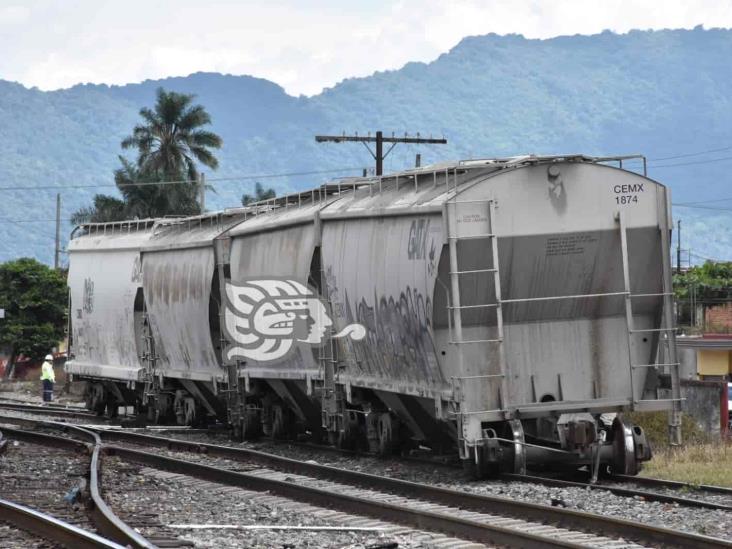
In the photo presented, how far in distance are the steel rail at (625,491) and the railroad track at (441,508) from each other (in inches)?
64.0

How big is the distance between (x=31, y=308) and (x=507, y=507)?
59.3m

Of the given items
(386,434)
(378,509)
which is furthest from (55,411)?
(378,509)

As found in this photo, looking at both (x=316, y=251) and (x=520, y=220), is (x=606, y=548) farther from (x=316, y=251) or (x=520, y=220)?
(x=316, y=251)

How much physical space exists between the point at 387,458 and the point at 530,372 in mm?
3764

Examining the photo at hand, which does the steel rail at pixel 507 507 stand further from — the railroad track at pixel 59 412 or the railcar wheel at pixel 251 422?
the railroad track at pixel 59 412

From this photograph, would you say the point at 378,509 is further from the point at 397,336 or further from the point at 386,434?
the point at 386,434

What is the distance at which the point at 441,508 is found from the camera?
42.8 ft

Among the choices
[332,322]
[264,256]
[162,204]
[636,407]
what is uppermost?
[162,204]

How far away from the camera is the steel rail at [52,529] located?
955 centimetres

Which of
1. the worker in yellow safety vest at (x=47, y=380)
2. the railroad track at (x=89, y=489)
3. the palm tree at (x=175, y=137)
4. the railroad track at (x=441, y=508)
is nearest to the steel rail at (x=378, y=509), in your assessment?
the railroad track at (x=441, y=508)

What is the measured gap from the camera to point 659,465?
1717 cm

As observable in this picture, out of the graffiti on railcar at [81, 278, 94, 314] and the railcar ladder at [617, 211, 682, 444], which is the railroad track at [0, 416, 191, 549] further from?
the railcar ladder at [617, 211, 682, 444]

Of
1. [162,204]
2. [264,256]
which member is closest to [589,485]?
[264,256]

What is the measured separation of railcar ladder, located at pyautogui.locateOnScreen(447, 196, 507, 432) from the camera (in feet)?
48.4
